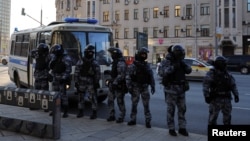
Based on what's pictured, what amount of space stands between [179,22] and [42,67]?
45857mm

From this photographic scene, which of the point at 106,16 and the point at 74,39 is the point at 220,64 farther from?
the point at 106,16

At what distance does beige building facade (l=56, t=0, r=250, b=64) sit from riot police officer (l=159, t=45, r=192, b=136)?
120 ft

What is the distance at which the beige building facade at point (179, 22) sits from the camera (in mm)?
47812

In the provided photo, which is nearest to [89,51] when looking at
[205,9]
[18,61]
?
[18,61]

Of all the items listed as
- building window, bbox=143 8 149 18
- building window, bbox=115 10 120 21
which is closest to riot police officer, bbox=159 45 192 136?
building window, bbox=143 8 149 18

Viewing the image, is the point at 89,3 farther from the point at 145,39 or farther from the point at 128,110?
the point at 128,110

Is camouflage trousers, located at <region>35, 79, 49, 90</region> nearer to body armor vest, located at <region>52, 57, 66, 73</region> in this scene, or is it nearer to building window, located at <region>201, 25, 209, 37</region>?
body armor vest, located at <region>52, 57, 66, 73</region>

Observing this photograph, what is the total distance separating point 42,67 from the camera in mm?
10219

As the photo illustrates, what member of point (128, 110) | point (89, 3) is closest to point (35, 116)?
point (128, 110)

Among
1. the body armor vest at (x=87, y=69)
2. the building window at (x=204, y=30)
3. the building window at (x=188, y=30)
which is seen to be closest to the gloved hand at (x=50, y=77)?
the body armor vest at (x=87, y=69)

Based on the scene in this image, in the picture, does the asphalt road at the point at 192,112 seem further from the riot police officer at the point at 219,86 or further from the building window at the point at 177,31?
the building window at the point at 177,31

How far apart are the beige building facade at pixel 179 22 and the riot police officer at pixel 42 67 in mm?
35099

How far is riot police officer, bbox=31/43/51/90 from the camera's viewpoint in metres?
10.2

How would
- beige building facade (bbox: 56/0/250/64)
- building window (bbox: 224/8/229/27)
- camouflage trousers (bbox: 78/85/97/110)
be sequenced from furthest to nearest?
building window (bbox: 224/8/229/27), beige building facade (bbox: 56/0/250/64), camouflage trousers (bbox: 78/85/97/110)
